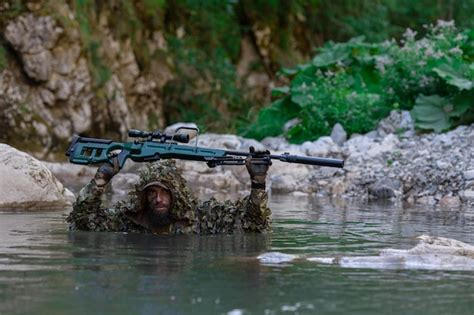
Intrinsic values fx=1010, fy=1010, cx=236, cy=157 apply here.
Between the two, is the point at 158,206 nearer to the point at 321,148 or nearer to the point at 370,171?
the point at 370,171

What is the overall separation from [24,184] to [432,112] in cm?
802

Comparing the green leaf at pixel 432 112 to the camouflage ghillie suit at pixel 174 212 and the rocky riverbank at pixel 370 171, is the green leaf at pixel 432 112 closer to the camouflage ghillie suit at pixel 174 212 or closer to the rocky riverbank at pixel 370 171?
the rocky riverbank at pixel 370 171

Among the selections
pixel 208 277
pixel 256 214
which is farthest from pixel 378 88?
pixel 208 277

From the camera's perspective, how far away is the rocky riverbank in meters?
13.8

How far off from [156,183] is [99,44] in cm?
1294

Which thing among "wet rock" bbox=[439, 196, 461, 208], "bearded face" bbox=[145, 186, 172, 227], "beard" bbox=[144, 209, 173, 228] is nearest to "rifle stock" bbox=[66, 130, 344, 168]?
"bearded face" bbox=[145, 186, 172, 227]

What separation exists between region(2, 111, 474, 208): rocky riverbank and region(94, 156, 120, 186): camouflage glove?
5.53 metres

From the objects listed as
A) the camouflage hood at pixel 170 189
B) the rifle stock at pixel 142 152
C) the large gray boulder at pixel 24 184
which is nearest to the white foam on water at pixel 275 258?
the rifle stock at pixel 142 152

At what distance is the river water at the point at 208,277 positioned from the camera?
4930 millimetres

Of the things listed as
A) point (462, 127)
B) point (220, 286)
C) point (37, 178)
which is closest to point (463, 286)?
point (220, 286)

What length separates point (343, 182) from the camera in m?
15.0

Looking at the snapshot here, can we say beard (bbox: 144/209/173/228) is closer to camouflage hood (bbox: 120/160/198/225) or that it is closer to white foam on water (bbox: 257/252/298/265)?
camouflage hood (bbox: 120/160/198/225)

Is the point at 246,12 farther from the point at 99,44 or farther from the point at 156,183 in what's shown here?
the point at 156,183

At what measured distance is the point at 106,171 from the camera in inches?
322
